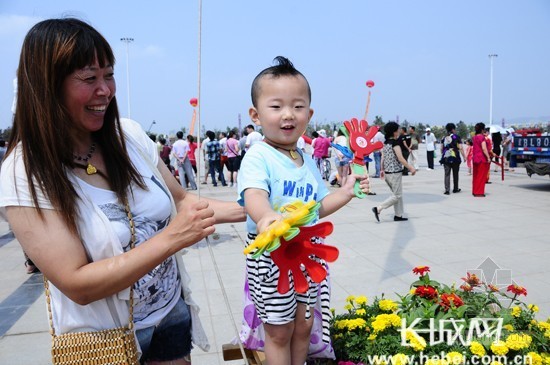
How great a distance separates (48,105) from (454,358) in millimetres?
1922

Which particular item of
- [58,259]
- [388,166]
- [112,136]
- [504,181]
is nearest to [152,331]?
[58,259]

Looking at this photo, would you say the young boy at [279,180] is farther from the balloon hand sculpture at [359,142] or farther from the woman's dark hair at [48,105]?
the woman's dark hair at [48,105]

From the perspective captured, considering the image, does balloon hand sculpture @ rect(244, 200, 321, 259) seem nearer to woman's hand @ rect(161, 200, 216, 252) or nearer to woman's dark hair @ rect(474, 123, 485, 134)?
woman's hand @ rect(161, 200, 216, 252)

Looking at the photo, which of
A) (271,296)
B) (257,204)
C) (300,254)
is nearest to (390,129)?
(271,296)

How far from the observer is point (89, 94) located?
1321 mm

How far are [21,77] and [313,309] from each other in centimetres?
Answer: 143

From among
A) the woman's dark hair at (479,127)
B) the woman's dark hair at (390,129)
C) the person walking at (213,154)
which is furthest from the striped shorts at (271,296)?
the person walking at (213,154)

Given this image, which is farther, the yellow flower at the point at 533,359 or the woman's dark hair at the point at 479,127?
the woman's dark hair at the point at 479,127

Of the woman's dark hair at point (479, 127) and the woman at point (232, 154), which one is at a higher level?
the woman's dark hair at point (479, 127)

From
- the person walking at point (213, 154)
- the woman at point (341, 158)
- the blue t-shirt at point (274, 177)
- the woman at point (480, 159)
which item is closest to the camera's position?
the blue t-shirt at point (274, 177)

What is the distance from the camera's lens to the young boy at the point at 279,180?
69.6 inches

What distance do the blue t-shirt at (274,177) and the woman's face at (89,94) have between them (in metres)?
0.59

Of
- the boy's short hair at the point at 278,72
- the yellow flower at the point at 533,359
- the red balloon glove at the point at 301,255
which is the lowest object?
the yellow flower at the point at 533,359

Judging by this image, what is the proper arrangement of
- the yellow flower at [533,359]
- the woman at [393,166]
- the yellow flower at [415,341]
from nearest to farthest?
the yellow flower at [533,359], the yellow flower at [415,341], the woman at [393,166]
